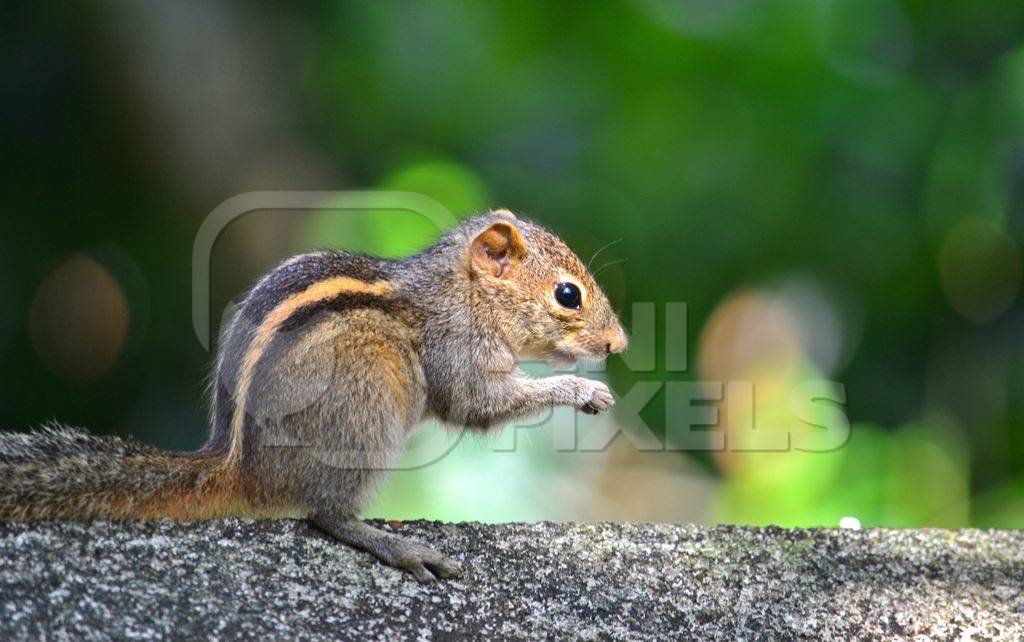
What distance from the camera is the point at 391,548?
7.39ft

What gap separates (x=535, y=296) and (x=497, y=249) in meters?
0.15

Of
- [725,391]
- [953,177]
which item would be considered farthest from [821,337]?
[953,177]

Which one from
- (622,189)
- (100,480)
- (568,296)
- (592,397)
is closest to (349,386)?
(100,480)

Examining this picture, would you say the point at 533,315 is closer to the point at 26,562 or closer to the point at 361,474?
the point at 361,474

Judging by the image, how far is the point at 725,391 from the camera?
4379mm

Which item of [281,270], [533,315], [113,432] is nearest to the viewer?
[281,270]

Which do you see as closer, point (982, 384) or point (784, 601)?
point (784, 601)

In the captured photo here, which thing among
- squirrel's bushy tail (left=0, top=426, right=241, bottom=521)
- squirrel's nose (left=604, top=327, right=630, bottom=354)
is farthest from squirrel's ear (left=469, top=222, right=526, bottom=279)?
squirrel's bushy tail (left=0, top=426, right=241, bottom=521)

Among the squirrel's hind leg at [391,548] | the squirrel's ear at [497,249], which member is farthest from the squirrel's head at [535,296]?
the squirrel's hind leg at [391,548]

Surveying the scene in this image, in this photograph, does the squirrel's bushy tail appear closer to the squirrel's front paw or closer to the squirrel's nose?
the squirrel's front paw

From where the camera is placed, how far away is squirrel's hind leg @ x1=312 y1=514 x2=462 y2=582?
220cm

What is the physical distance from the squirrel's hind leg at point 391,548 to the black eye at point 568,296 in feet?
3.00

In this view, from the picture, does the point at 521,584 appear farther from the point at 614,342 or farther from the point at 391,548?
the point at 614,342

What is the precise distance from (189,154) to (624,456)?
6.26 ft
